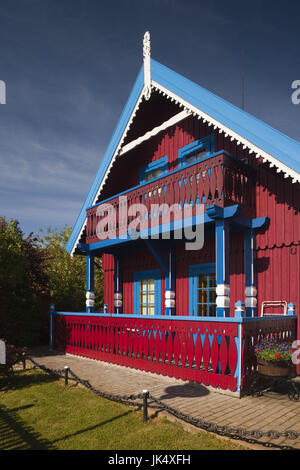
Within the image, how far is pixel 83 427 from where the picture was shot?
4.70 meters

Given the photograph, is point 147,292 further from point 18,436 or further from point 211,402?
point 18,436

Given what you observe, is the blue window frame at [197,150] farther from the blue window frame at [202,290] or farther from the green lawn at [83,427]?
the green lawn at [83,427]

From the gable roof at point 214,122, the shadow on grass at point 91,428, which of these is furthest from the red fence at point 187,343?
the gable roof at point 214,122

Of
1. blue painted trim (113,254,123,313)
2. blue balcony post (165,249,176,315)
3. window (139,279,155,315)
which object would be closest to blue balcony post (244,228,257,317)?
blue balcony post (165,249,176,315)

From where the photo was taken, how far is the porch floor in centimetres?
455

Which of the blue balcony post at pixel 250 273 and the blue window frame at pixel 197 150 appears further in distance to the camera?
the blue window frame at pixel 197 150

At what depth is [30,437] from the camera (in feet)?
14.6

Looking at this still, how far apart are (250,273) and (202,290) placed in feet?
6.08

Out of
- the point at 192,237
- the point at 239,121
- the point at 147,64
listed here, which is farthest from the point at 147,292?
the point at 147,64

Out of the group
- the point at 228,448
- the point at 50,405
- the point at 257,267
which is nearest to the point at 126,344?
the point at 50,405

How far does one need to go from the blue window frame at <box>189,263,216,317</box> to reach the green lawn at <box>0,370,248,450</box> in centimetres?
432

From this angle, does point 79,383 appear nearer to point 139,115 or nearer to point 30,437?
point 30,437

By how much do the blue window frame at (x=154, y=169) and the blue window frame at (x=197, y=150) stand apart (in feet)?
2.32

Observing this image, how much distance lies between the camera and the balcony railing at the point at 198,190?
24.8ft
